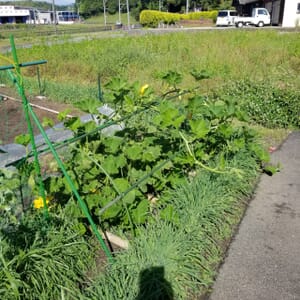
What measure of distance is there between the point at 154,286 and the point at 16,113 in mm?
5752

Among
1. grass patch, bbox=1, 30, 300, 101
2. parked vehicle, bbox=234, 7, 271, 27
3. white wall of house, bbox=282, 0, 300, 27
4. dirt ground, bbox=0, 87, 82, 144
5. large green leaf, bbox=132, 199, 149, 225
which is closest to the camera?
large green leaf, bbox=132, 199, 149, 225

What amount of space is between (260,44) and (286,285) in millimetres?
11437

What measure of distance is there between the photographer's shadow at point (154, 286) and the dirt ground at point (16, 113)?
11.9ft

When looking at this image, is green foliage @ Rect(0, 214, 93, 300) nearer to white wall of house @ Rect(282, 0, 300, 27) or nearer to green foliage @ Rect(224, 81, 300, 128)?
green foliage @ Rect(224, 81, 300, 128)

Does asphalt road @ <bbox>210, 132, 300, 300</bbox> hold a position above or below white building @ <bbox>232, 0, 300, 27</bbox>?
below

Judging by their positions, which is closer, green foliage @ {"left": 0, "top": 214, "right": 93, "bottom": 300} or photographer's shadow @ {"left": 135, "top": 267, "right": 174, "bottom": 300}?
green foliage @ {"left": 0, "top": 214, "right": 93, "bottom": 300}

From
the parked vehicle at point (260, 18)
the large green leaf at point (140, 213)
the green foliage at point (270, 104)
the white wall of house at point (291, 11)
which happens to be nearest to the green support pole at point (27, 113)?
the large green leaf at point (140, 213)

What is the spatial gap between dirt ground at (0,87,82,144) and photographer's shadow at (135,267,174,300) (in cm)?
363

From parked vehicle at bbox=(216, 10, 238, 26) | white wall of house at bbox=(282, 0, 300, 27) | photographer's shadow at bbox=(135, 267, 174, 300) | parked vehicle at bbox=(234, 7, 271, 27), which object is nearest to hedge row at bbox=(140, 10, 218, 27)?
parked vehicle at bbox=(216, 10, 238, 26)

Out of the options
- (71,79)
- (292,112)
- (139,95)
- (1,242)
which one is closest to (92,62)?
(71,79)

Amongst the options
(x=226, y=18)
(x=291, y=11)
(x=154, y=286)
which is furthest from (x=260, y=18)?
(x=154, y=286)

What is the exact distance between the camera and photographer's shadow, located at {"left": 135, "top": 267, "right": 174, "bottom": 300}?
232 centimetres

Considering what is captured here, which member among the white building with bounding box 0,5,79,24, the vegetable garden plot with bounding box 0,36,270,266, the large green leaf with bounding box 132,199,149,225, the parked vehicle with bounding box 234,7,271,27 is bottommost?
the large green leaf with bounding box 132,199,149,225

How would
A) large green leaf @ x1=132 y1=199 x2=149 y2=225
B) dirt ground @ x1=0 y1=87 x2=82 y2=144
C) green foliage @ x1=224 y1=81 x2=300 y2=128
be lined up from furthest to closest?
green foliage @ x1=224 y1=81 x2=300 y2=128, dirt ground @ x1=0 y1=87 x2=82 y2=144, large green leaf @ x1=132 y1=199 x2=149 y2=225
